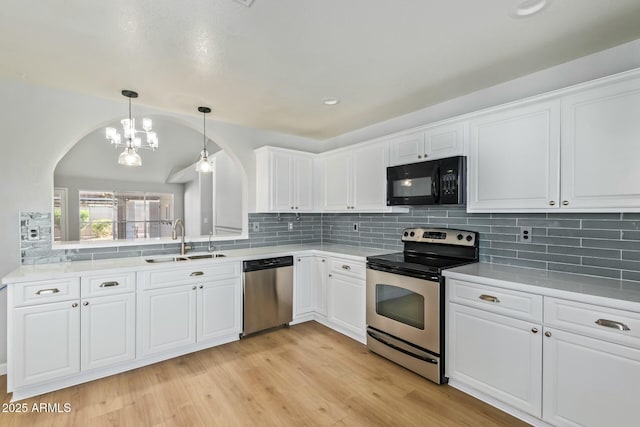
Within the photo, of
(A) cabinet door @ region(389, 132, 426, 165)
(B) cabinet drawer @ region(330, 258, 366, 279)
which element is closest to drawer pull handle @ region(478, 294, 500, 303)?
(B) cabinet drawer @ region(330, 258, 366, 279)

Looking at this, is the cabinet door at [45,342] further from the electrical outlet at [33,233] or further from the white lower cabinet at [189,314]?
the electrical outlet at [33,233]

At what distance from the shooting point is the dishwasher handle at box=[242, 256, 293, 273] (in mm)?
3314

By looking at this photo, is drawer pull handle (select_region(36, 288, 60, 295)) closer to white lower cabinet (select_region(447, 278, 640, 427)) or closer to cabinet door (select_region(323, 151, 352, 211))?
cabinet door (select_region(323, 151, 352, 211))

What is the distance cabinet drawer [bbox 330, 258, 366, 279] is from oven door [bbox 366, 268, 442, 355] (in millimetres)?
176

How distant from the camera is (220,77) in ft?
8.23

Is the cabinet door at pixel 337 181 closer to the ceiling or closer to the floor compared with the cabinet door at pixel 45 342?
closer to the ceiling

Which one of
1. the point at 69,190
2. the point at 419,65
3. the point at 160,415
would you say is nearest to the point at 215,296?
the point at 160,415

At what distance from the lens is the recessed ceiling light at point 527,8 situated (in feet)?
5.29

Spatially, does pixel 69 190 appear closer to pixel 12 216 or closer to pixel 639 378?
pixel 12 216

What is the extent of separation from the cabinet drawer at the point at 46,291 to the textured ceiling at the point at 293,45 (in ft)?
5.36

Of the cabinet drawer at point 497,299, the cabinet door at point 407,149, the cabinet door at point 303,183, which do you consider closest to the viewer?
the cabinet drawer at point 497,299

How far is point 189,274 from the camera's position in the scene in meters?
2.97

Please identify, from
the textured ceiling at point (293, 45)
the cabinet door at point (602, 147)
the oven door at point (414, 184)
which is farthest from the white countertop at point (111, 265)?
the cabinet door at point (602, 147)

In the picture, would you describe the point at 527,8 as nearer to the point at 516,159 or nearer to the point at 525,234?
the point at 516,159
